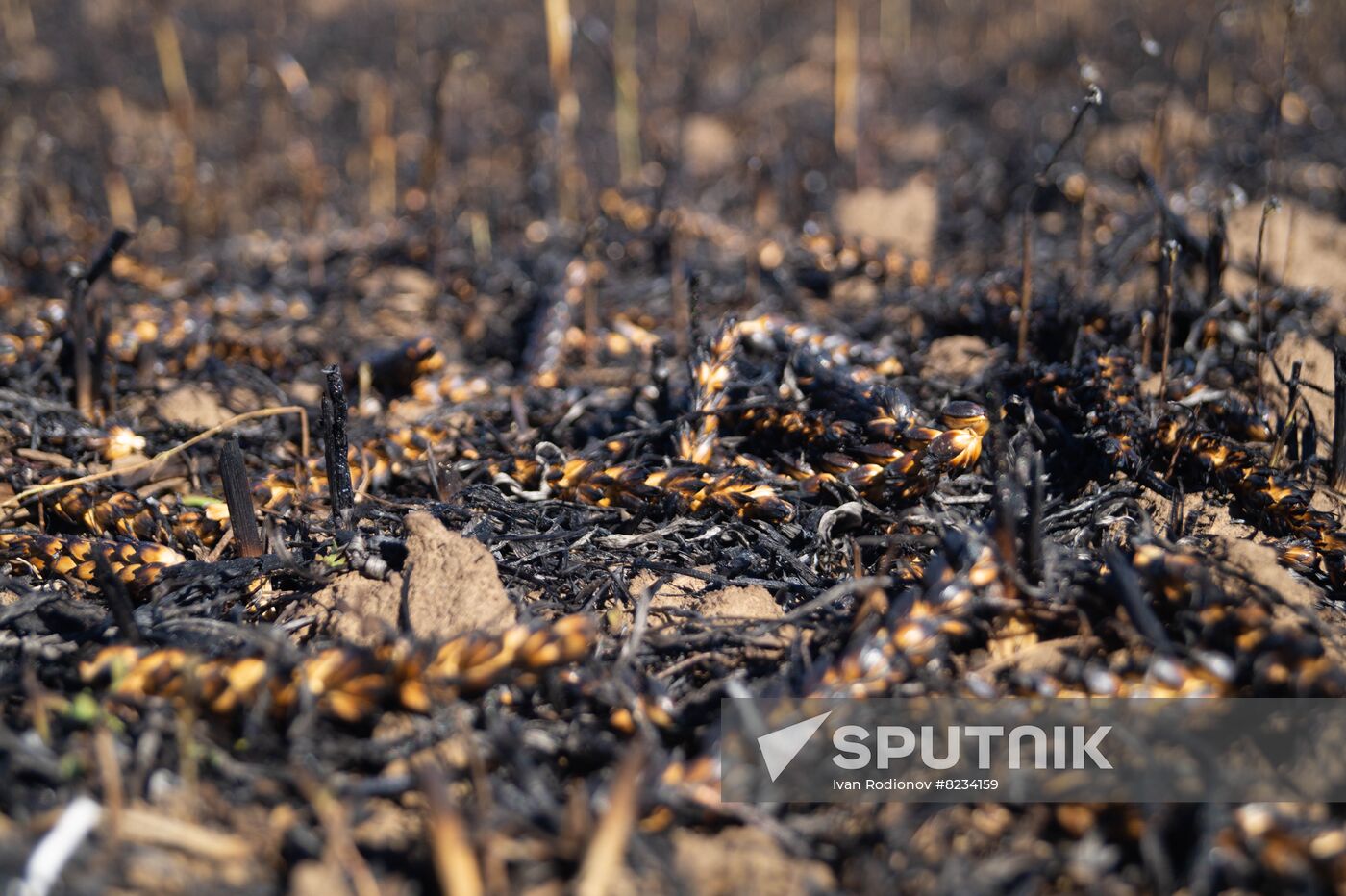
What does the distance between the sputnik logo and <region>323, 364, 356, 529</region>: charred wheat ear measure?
0.99 m

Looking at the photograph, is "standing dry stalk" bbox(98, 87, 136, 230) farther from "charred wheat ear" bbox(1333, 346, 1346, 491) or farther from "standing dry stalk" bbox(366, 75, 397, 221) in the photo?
"charred wheat ear" bbox(1333, 346, 1346, 491)

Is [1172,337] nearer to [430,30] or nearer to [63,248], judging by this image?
[63,248]

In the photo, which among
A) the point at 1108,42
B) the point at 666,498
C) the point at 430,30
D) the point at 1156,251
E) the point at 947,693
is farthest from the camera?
the point at 430,30

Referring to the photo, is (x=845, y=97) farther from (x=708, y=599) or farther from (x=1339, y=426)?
(x=708, y=599)

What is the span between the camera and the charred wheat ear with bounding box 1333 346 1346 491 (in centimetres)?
203

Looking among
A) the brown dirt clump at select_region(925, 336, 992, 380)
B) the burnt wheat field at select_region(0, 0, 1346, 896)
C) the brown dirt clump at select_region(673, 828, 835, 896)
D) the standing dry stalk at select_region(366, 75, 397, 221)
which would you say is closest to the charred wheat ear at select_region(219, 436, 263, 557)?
the burnt wheat field at select_region(0, 0, 1346, 896)

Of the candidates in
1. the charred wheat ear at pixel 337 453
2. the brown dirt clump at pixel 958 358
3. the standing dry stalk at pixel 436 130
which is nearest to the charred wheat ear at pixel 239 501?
the charred wheat ear at pixel 337 453

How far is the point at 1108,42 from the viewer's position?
5750 millimetres

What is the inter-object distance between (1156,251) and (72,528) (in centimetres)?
298

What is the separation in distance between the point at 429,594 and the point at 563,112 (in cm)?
272

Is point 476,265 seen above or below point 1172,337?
above

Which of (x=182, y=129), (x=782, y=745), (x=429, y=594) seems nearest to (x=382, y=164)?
(x=182, y=129)

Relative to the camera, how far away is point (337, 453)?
1.92 m

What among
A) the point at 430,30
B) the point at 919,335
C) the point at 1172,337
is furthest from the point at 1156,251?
the point at 430,30
